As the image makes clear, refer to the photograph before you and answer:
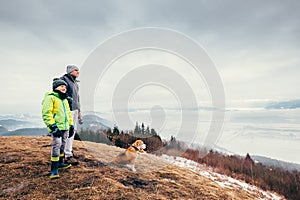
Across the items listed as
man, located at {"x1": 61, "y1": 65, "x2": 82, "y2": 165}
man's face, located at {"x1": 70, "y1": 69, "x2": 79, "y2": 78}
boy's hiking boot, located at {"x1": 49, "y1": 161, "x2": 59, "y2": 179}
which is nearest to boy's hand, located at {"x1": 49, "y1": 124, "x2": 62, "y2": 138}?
boy's hiking boot, located at {"x1": 49, "y1": 161, "x2": 59, "y2": 179}

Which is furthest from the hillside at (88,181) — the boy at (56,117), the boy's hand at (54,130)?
the boy's hand at (54,130)

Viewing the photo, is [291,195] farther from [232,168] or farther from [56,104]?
[56,104]

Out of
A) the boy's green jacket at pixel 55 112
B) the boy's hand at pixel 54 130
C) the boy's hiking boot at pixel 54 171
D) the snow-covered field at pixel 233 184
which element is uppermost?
the boy's green jacket at pixel 55 112

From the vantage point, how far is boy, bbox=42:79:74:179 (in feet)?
14.1

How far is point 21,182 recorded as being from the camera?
14.9 feet

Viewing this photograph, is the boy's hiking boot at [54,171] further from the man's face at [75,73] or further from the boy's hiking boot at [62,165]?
the man's face at [75,73]

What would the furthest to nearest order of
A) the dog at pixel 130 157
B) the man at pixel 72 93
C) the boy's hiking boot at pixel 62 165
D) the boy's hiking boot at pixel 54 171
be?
the dog at pixel 130 157, the man at pixel 72 93, the boy's hiking boot at pixel 62 165, the boy's hiking boot at pixel 54 171

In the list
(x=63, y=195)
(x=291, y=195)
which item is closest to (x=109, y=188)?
(x=63, y=195)

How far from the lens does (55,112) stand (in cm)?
460

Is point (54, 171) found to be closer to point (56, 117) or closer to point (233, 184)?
point (56, 117)

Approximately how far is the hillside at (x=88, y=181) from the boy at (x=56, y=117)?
460 millimetres

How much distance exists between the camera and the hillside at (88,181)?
168 inches

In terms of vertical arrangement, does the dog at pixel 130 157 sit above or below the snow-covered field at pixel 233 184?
above

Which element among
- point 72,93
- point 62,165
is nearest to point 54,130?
point 62,165
